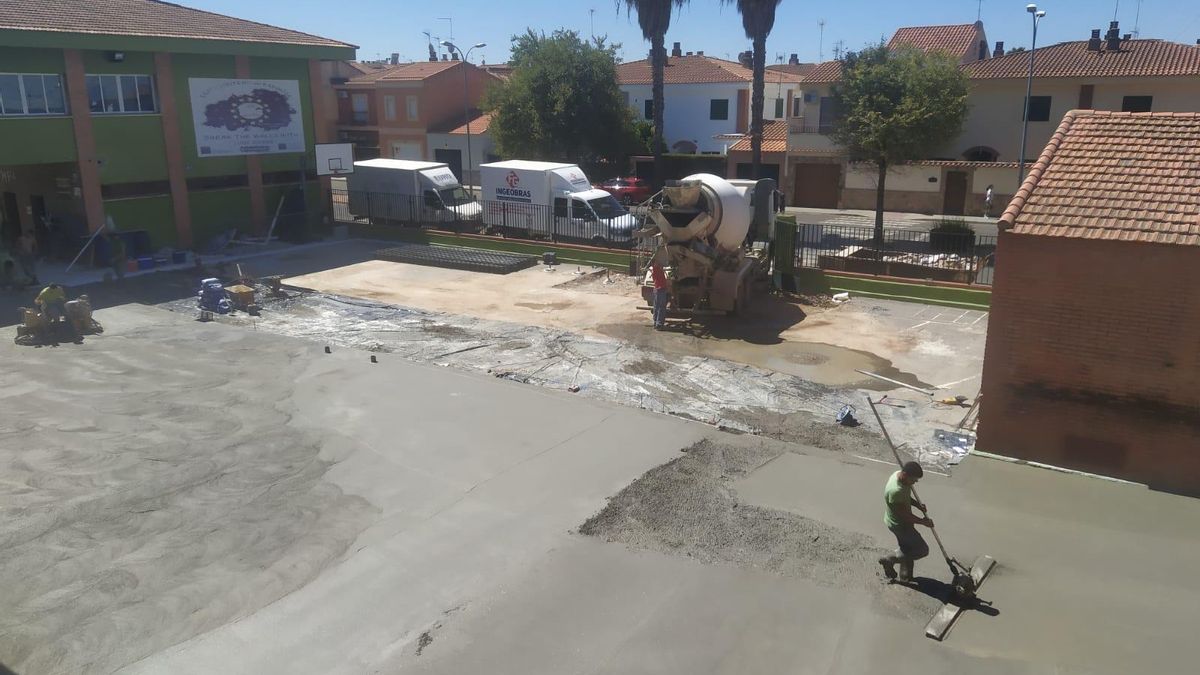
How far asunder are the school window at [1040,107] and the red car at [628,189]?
17.0m

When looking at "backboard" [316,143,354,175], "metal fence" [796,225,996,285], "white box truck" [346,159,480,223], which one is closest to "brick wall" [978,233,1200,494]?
"metal fence" [796,225,996,285]

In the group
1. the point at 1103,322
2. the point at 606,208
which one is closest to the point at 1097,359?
the point at 1103,322

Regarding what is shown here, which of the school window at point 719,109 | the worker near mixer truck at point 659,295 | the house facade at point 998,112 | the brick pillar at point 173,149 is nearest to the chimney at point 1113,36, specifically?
the house facade at point 998,112

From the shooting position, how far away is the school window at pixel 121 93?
2572 cm

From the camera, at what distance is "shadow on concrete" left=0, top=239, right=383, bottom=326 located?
21.3 m

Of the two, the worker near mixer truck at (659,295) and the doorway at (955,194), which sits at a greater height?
the doorway at (955,194)

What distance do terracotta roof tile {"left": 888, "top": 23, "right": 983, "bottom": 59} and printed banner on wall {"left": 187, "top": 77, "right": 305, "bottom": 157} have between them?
1252 inches

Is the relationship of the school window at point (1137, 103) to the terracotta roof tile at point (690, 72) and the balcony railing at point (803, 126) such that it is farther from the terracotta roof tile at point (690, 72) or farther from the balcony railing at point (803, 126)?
the terracotta roof tile at point (690, 72)

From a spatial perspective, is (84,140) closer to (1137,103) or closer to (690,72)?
(690,72)

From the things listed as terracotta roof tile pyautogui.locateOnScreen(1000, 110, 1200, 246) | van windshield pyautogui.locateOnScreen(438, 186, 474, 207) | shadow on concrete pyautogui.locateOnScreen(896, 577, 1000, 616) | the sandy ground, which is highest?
terracotta roof tile pyautogui.locateOnScreen(1000, 110, 1200, 246)

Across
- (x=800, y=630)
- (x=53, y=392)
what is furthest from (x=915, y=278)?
(x=53, y=392)

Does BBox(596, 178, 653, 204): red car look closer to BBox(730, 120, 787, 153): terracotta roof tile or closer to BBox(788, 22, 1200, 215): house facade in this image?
BBox(730, 120, 787, 153): terracotta roof tile

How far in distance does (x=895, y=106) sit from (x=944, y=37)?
23.4 metres

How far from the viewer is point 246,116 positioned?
29.7m
